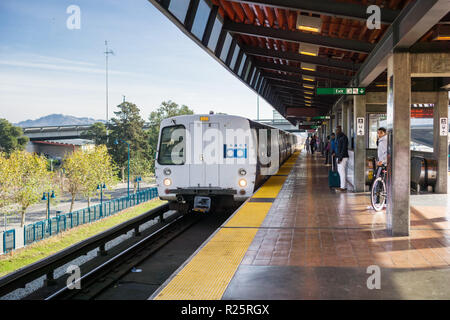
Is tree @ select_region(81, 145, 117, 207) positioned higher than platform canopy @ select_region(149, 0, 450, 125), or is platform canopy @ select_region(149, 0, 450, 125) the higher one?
platform canopy @ select_region(149, 0, 450, 125)

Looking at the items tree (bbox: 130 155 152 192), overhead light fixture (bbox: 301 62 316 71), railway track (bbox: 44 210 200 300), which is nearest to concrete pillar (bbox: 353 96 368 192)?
Result: overhead light fixture (bbox: 301 62 316 71)

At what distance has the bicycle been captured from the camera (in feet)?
27.2

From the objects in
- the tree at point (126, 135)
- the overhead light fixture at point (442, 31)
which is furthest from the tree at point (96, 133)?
the overhead light fixture at point (442, 31)

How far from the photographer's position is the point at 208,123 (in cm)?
1016

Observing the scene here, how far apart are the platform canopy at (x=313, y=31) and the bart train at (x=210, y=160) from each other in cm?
193

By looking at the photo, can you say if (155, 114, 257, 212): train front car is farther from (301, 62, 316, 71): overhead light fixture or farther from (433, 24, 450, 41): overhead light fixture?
(433, 24, 450, 41): overhead light fixture

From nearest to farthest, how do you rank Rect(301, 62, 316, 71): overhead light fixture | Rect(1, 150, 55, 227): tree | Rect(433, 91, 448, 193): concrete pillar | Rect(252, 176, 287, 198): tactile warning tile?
Rect(252, 176, 287, 198): tactile warning tile
Rect(433, 91, 448, 193): concrete pillar
Rect(301, 62, 316, 71): overhead light fixture
Rect(1, 150, 55, 227): tree

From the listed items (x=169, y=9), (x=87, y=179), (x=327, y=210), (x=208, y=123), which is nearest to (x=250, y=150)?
(x=208, y=123)

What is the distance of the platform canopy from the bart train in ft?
6.32

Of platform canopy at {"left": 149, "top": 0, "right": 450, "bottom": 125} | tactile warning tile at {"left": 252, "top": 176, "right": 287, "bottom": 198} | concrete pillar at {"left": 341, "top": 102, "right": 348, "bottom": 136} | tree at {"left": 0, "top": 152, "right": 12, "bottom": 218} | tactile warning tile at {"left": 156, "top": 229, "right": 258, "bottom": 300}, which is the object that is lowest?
tree at {"left": 0, "top": 152, "right": 12, "bottom": 218}

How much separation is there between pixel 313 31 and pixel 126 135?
56.4 meters

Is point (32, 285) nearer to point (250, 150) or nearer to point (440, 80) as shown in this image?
point (250, 150)

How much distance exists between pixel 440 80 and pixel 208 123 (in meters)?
6.76

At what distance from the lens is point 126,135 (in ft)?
205
